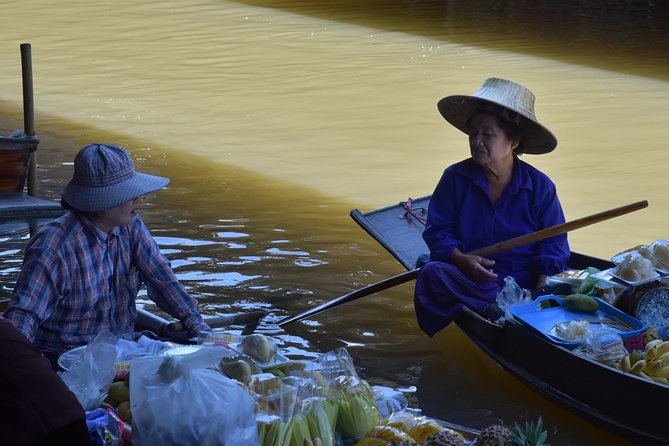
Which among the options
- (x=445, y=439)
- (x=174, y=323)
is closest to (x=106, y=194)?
(x=174, y=323)

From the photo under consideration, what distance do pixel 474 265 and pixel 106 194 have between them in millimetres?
1849

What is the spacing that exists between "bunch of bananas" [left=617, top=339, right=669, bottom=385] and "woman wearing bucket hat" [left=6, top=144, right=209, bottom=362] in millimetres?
1822

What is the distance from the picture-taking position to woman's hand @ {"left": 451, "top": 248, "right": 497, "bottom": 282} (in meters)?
4.79

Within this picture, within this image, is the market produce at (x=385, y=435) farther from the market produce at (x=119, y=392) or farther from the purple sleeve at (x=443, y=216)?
the purple sleeve at (x=443, y=216)

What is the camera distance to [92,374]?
3246 millimetres

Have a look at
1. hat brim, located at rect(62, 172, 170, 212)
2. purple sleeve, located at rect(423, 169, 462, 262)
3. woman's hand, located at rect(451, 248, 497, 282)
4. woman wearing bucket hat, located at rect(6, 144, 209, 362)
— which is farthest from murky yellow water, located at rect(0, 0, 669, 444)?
hat brim, located at rect(62, 172, 170, 212)

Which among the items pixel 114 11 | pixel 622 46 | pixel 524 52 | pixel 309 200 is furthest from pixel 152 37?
pixel 309 200

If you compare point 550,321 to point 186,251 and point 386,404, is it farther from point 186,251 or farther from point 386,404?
point 186,251

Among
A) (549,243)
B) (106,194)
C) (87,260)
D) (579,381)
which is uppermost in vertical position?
(106,194)

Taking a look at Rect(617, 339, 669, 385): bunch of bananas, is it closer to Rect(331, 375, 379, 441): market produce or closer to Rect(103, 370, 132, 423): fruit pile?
Rect(331, 375, 379, 441): market produce

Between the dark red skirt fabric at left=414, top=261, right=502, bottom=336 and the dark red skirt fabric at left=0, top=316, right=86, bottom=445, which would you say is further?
the dark red skirt fabric at left=414, top=261, right=502, bottom=336

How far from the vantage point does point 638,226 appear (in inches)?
285

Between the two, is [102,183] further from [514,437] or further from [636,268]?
[636,268]

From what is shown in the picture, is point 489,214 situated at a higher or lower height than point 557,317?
higher
